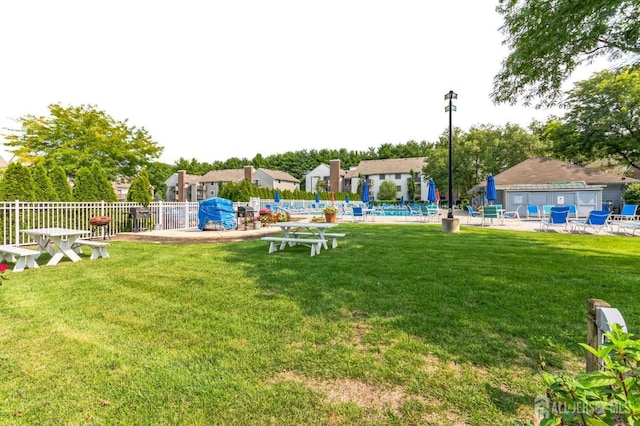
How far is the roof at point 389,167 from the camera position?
60.1m

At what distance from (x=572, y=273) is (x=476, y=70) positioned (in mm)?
6870

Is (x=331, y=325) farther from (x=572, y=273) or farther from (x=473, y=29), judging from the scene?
(x=473, y=29)

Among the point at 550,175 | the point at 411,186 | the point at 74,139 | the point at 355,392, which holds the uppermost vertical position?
the point at 74,139

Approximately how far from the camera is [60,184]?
11.8 m

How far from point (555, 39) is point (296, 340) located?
7781 millimetres

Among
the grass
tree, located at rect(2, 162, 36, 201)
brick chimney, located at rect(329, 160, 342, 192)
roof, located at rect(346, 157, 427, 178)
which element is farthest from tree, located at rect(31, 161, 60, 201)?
roof, located at rect(346, 157, 427, 178)

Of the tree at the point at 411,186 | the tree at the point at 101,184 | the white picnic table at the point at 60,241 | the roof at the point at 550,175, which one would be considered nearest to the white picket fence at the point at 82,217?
the tree at the point at 101,184

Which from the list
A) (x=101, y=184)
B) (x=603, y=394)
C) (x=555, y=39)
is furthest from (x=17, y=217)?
(x=555, y=39)

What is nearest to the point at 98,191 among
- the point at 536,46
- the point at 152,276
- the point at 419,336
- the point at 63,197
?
the point at 63,197

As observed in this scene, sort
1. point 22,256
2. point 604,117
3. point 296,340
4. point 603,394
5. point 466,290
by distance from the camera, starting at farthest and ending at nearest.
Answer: point 604,117 < point 22,256 < point 466,290 < point 296,340 < point 603,394

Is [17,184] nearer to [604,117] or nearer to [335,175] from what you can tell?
[604,117]

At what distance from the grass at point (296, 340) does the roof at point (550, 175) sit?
2272 centimetres

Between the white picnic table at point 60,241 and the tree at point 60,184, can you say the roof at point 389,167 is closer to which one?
the tree at point 60,184

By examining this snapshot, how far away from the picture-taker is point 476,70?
9727mm
